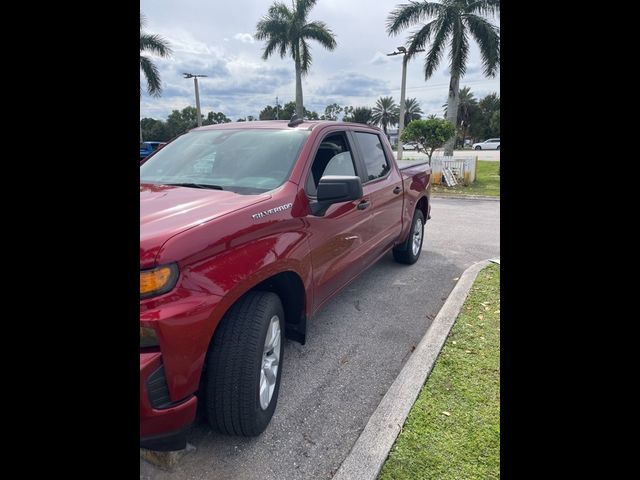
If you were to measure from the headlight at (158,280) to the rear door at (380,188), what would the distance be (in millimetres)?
2151

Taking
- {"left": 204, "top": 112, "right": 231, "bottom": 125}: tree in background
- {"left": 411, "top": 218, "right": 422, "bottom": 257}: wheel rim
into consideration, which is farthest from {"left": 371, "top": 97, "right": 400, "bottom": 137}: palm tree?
{"left": 411, "top": 218, "right": 422, "bottom": 257}: wheel rim

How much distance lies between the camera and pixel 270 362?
2.30 meters

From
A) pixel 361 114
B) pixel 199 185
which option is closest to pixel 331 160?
pixel 199 185

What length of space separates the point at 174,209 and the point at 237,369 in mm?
875

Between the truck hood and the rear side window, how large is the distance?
1.79 metres

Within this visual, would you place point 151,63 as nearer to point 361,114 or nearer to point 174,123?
point 174,123

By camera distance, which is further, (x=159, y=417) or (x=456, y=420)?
(x=456, y=420)

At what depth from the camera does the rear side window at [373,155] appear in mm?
3881

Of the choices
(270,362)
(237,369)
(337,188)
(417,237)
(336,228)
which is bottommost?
(270,362)

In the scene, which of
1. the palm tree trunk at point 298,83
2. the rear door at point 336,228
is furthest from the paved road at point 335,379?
the palm tree trunk at point 298,83

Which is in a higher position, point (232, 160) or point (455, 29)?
point (455, 29)
